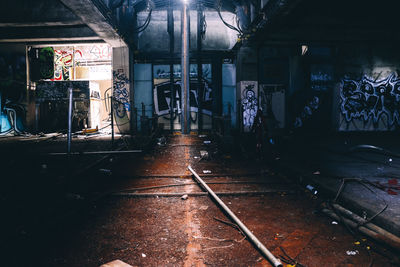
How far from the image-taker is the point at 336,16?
36.2ft

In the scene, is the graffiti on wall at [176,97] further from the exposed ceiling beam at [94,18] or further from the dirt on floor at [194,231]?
the dirt on floor at [194,231]

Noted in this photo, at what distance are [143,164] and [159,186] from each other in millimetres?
2109

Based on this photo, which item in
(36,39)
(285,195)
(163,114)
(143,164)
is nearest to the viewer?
(285,195)

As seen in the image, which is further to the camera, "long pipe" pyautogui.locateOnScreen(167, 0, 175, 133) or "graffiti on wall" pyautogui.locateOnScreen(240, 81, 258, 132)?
"long pipe" pyautogui.locateOnScreen(167, 0, 175, 133)

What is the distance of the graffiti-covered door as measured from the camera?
14.5 m

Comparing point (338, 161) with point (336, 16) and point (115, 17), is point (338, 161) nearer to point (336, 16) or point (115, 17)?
point (336, 16)

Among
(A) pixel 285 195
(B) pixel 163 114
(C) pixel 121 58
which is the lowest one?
(A) pixel 285 195

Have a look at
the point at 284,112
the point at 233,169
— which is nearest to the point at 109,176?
the point at 233,169

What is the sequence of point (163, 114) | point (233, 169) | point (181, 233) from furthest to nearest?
point (163, 114)
point (233, 169)
point (181, 233)

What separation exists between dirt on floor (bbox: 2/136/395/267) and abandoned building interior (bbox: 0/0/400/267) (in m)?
0.02

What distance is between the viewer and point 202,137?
1145 centimetres

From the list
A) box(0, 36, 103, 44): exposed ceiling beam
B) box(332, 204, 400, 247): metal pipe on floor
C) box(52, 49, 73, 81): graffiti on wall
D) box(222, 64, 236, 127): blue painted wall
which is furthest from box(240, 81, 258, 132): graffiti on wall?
box(52, 49, 73, 81): graffiti on wall

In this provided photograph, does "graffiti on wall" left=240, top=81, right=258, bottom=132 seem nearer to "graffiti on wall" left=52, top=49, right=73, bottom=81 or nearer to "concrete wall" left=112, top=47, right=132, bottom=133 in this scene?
"concrete wall" left=112, top=47, right=132, bottom=133

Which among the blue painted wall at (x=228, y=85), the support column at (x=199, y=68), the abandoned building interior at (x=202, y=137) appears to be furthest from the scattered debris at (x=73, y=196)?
the blue painted wall at (x=228, y=85)
